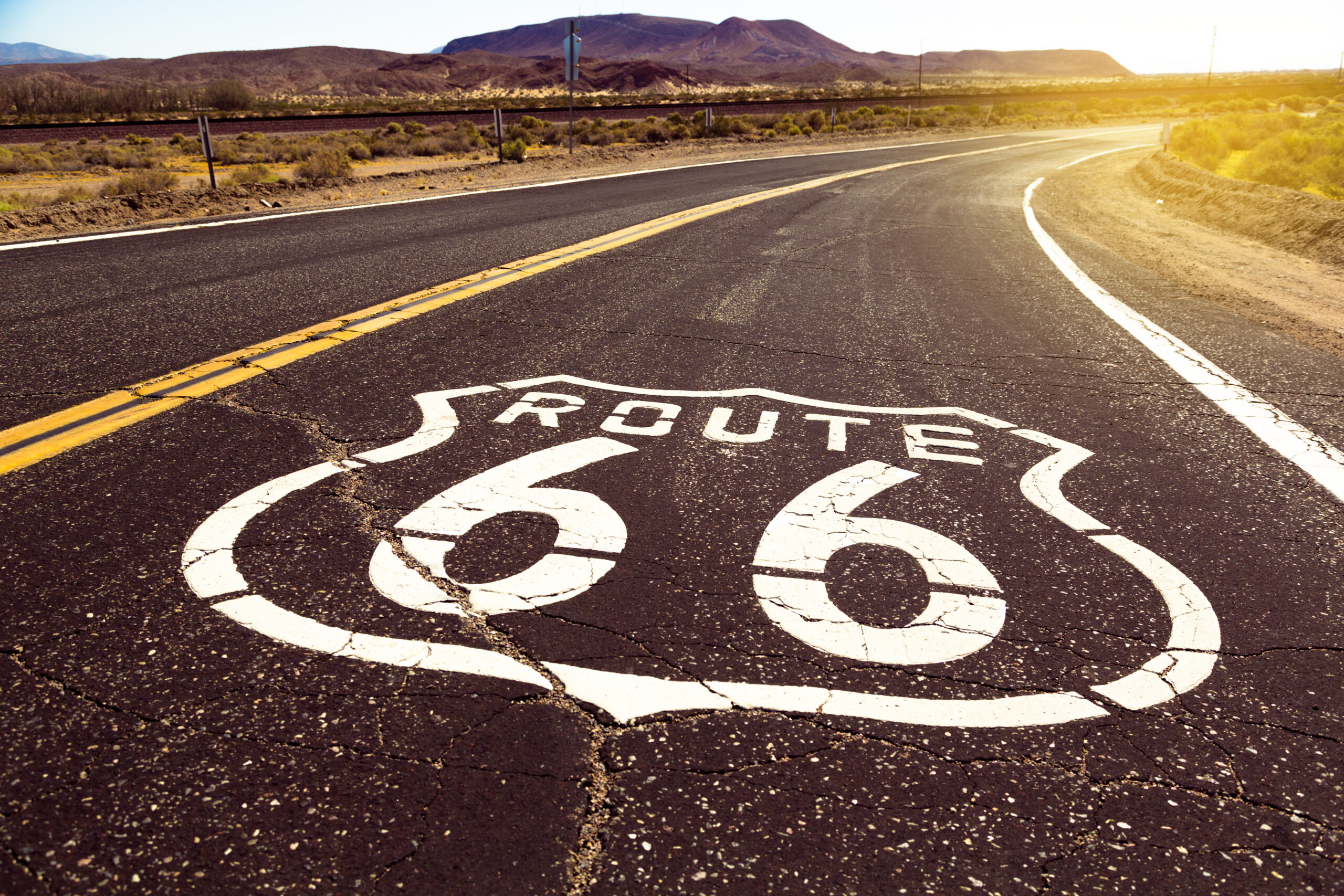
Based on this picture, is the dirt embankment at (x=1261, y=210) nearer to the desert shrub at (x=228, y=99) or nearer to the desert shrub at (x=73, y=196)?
the desert shrub at (x=73, y=196)

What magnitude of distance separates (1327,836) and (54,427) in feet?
14.4

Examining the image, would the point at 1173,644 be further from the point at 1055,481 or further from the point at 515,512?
the point at 515,512

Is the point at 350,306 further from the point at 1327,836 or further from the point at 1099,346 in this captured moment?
the point at 1327,836

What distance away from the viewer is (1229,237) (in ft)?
39.1

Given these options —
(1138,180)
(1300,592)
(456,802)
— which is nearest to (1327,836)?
(1300,592)

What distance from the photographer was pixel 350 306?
615 centimetres

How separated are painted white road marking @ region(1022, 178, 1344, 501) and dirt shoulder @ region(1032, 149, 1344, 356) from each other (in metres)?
1.03

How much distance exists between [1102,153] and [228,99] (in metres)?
65.6

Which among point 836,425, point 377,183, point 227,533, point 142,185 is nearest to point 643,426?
point 836,425

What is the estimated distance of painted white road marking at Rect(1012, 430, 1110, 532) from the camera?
126 inches

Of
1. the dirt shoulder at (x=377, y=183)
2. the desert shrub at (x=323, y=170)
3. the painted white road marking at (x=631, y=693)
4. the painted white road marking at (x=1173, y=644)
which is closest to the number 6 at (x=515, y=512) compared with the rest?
the painted white road marking at (x=631, y=693)

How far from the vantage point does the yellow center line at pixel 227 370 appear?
363cm

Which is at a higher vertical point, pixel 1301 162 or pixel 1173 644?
pixel 1301 162

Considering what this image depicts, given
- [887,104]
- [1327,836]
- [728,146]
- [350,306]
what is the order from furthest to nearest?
[887,104] < [728,146] < [350,306] < [1327,836]
